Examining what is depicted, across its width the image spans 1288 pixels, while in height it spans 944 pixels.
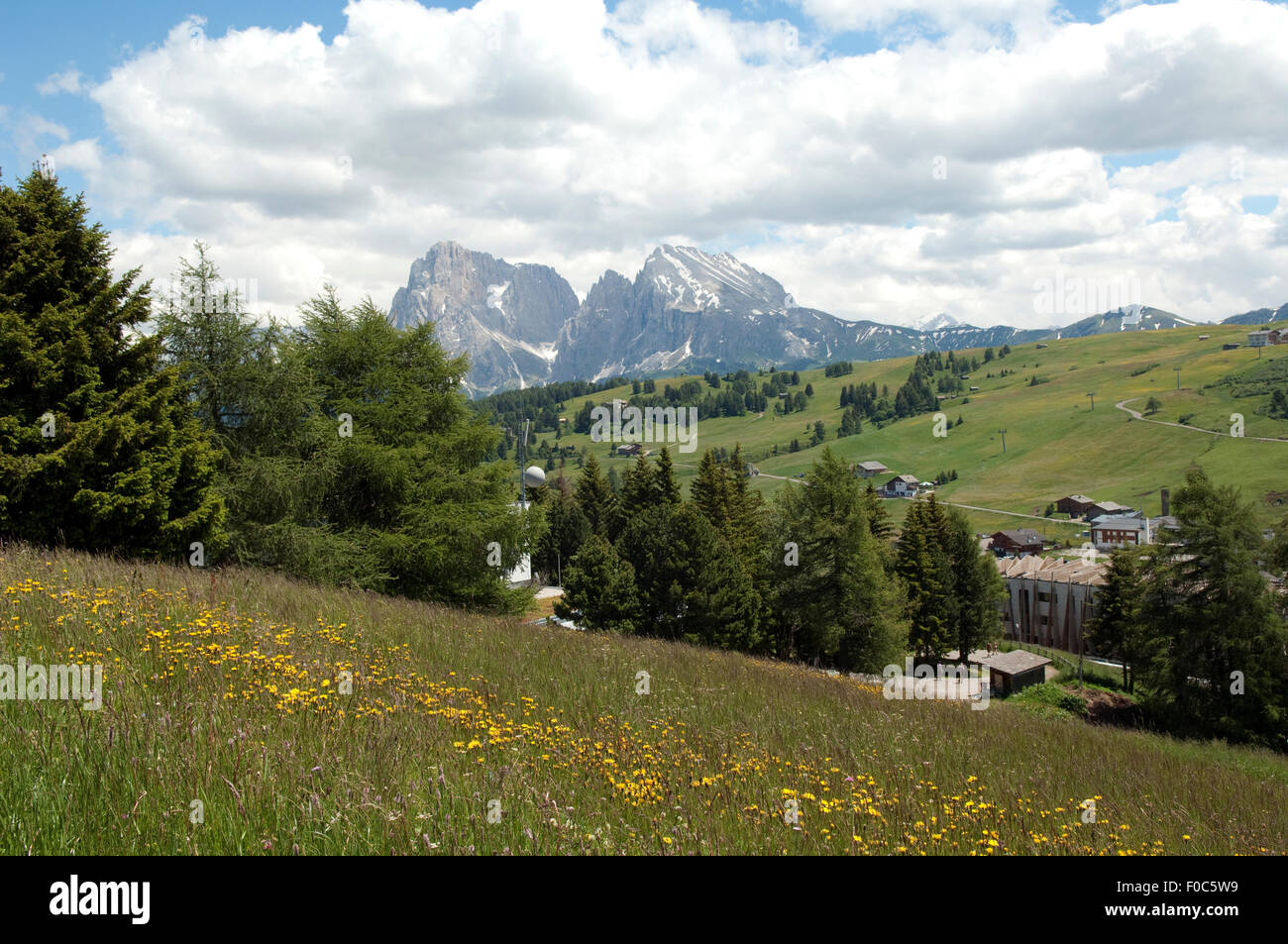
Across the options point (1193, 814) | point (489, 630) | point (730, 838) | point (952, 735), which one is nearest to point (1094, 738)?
point (952, 735)

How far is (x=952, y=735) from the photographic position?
1068cm

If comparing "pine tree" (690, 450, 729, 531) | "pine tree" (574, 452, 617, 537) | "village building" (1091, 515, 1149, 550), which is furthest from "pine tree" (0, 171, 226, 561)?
"village building" (1091, 515, 1149, 550)

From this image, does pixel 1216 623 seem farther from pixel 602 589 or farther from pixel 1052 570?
pixel 1052 570

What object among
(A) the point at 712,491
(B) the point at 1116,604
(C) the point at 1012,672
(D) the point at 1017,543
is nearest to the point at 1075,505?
(D) the point at 1017,543

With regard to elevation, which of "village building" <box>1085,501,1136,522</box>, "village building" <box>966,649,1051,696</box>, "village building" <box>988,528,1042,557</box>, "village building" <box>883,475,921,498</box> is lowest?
"village building" <box>966,649,1051,696</box>

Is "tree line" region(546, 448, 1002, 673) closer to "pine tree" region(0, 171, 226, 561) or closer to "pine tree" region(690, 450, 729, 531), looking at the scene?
"pine tree" region(690, 450, 729, 531)

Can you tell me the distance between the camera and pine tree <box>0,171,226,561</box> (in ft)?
50.4

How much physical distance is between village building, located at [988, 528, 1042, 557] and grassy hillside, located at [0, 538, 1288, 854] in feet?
395

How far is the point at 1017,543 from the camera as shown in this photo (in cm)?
12300

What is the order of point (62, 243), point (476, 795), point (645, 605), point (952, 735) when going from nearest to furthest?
point (476, 795), point (952, 735), point (62, 243), point (645, 605)

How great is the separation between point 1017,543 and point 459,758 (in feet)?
437
